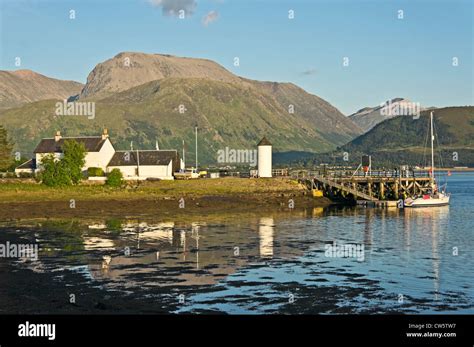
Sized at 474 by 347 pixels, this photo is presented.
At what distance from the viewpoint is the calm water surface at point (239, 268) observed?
3180 cm

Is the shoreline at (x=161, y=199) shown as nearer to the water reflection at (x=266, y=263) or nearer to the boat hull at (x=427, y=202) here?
the water reflection at (x=266, y=263)

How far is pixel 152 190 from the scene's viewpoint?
95.3 meters

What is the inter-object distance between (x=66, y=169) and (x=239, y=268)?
63.8 metres

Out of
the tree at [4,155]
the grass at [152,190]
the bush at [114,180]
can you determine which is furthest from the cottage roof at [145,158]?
the tree at [4,155]

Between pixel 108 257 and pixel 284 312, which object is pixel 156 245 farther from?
pixel 284 312

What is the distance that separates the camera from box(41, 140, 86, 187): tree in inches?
3832

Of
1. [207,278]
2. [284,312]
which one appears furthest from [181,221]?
[284,312]

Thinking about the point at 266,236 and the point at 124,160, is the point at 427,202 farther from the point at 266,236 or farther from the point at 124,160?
the point at 124,160

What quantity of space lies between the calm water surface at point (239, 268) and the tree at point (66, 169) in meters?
29.6

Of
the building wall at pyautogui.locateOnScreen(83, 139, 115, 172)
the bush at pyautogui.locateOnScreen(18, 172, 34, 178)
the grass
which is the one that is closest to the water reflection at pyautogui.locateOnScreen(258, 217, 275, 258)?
the grass

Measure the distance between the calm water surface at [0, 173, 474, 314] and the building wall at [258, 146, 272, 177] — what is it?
38.8 metres

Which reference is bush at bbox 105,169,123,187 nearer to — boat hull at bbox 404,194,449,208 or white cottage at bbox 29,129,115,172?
white cottage at bbox 29,129,115,172

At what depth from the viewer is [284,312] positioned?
29891 mm
